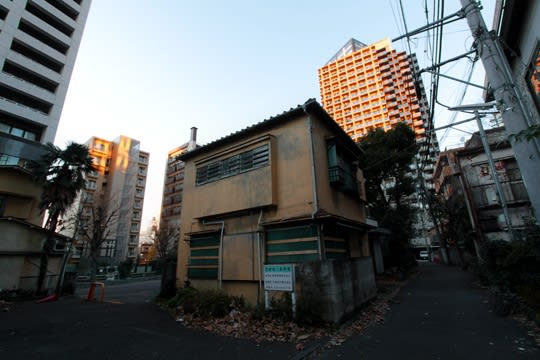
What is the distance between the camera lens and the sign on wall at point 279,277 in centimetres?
753

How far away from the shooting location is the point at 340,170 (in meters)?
10.1

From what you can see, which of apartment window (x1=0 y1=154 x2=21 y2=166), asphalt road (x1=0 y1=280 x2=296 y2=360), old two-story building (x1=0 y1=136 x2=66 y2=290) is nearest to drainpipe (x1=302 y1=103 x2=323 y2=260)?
asphalt road (x1=0 y1=280 x2=296 y2=360)

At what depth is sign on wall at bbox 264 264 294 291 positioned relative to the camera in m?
7.53

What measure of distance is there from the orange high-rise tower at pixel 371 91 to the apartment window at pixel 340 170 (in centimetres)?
6244

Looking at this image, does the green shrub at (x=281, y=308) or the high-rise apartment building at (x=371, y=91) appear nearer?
the green shrub at (x=281, y=308)

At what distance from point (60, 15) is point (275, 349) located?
4061 cm

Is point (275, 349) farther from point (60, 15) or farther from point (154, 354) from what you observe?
point (60, 15)

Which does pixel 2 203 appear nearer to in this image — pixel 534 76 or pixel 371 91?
pixel 534 76

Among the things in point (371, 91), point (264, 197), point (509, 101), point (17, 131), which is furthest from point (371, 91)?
point (17, 131)

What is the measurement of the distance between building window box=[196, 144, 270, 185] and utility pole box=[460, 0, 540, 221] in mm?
7098

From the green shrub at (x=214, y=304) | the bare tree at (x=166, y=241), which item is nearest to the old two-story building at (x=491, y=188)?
the green shrub at (x=214, y=304)

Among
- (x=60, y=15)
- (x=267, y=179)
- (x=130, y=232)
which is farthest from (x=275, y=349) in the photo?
(x=130, y=232)

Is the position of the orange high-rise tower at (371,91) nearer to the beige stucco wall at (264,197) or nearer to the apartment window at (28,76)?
the beige stucco wall at (264,197)

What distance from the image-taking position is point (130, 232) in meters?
54.8
